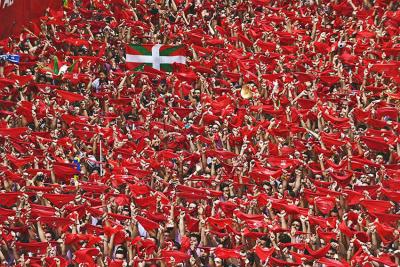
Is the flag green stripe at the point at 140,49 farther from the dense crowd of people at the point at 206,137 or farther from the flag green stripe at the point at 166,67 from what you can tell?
the flag green stripe at the point at 166,67

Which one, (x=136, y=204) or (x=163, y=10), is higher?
(x=163, y=10)

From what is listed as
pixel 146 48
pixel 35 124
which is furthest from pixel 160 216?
pixel 146 48

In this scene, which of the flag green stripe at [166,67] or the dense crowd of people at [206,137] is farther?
the flag green stripe at [166,67]

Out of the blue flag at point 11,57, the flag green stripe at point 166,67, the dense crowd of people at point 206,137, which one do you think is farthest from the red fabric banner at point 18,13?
the flag green stripe at point 166,67

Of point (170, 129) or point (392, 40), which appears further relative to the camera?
point (392, 40)

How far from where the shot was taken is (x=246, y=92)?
26.1 meters

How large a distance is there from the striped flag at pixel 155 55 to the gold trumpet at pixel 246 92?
132 cm

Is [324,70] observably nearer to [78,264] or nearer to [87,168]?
[87,168]

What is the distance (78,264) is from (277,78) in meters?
8.44

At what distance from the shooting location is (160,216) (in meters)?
20.0

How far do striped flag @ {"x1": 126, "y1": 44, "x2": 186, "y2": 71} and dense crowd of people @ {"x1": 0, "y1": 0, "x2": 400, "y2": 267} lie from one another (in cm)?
23

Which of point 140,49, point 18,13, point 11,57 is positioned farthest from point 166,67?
point 18,13

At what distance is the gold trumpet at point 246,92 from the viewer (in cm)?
2596

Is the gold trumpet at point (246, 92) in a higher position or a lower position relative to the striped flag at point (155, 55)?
lower
